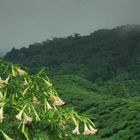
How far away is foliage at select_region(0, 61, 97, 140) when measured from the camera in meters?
12.8

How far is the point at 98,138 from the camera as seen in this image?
69.6m

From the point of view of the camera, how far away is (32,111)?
12.9 meters

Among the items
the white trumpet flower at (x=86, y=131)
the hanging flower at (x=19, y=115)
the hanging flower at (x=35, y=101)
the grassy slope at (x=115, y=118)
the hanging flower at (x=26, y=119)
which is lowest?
the grassy slope at (x=115, y=118)

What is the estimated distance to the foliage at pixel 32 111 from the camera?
12812mm

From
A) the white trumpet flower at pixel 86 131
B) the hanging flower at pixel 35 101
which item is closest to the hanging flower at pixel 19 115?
the hanging flower at pixel 35 101

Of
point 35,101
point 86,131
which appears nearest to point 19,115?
point 35,101

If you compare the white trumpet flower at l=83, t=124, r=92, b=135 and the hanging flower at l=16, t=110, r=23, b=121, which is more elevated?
the hanging flower at l=16, t=110, r=23, b=121

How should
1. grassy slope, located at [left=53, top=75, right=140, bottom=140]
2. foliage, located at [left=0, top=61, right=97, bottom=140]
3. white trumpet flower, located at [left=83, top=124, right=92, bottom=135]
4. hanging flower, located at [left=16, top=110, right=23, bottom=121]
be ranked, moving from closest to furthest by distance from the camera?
1. hanging flower, located at [left=16, top=110, right=23, bottom=121]
2. foliage, located at [left=0, top=61, right=97, bottom=140]
3. white trumpet flower, located at [left=83, top=124, right=92, bottom=135]
4. grassy slope, located at [left=53, top=75, right=140, bottom=140]

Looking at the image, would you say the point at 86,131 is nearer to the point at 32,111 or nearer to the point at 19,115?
the point at 32,111

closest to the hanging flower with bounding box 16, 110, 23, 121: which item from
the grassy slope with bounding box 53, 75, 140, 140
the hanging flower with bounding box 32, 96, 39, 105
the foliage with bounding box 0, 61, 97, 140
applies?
the foliage with bounding box 0, 61, 97, 140

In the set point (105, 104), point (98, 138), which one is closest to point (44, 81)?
point (98, 138)

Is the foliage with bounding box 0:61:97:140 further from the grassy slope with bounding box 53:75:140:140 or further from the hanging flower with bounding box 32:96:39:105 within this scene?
the grassy slope with bounding box 53:75:140:140

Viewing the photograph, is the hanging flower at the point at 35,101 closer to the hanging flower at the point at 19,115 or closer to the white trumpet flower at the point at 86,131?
the hanging flower at the point at 19,115

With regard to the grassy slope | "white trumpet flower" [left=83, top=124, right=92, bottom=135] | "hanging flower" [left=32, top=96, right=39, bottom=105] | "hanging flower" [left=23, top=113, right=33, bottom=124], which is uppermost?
"hanging flower" [left=32, top=96, right=39, bottom=105]
